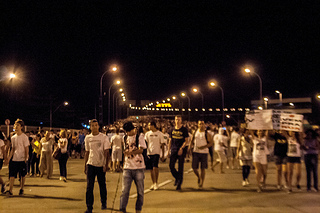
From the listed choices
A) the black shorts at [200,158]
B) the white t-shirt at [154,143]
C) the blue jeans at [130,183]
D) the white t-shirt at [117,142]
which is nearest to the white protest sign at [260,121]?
the black shorts at [200,158]

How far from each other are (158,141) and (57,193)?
10.4 ft

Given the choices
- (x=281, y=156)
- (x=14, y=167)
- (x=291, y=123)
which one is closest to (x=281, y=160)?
(x=281, y=156)

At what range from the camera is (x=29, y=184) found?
12195 millimetres

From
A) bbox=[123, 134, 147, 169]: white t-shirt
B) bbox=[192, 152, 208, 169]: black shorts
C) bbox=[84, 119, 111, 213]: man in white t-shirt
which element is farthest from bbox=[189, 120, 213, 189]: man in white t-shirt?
bbox=[123, 134, 147, 169]: white t-shirt

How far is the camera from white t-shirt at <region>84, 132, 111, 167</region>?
311 inches

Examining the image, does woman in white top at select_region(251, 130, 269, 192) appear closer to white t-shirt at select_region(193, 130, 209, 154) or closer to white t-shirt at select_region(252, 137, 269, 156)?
white t-shirt at select_region(252, 137, 269, 156)

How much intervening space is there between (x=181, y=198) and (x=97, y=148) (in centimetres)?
258

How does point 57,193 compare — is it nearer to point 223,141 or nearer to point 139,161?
point 139,161

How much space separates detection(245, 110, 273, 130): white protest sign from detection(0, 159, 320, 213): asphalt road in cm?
182

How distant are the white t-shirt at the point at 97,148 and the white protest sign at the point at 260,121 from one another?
6081mm

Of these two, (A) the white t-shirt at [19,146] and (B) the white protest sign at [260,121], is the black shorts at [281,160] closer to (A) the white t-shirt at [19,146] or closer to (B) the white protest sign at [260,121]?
(B) the white protest sign at [260,121]

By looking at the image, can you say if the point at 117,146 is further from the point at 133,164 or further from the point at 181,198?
the point at 133,164

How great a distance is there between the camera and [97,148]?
7930mm

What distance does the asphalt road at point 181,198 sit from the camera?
792 cm
